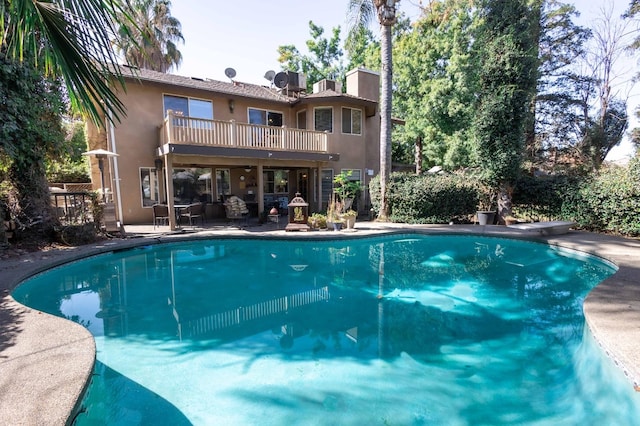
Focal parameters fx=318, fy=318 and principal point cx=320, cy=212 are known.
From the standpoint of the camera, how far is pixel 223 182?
15148 millimetres

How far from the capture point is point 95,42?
182 cm

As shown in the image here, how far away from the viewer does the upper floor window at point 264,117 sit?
49.4ft

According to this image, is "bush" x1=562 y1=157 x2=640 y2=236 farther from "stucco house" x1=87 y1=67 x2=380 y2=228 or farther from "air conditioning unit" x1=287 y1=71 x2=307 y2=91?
"air conditioning unit" x1=287 y1=71 x2=307 y2=91

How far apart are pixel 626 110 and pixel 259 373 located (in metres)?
25.1

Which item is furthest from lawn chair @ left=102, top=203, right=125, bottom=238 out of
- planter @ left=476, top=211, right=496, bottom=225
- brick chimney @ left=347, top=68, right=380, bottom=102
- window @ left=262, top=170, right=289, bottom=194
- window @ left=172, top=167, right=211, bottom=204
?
planter @ left=476, top=211, right=496, bottom=225

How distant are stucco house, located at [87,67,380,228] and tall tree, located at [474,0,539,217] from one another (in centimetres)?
546

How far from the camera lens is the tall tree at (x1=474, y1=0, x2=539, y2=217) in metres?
11.5

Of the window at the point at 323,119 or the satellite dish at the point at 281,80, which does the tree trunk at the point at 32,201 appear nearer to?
the window at the point at 323,119

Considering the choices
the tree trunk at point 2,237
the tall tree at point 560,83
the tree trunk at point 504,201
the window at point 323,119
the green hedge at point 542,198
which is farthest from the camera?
the tall tree at point 560,83

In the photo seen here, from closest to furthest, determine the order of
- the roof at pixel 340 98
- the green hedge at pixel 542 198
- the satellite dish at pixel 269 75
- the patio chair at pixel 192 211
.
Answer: the green hedge at pixel 542 198 < the patio chair at pixel 192 211 < the roof at pixel 340 98 < the satellite dish at pixel 269 75

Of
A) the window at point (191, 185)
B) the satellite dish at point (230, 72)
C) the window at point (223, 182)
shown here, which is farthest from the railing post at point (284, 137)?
Answer: the satellite dish at point (230, 72)

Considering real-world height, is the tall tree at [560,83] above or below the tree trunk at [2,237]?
above

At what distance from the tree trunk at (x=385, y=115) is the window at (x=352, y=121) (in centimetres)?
272

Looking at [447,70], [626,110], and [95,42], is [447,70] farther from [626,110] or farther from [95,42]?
[95,42]
